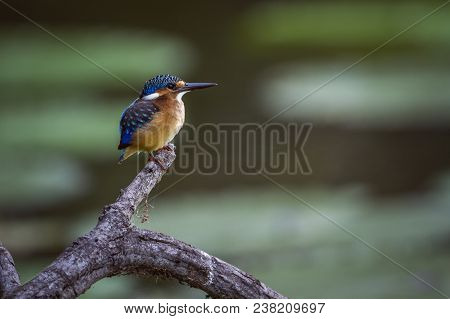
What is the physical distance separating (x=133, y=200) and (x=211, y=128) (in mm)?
1401

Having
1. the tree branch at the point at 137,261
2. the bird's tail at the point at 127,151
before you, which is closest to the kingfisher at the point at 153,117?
the bird's tail at the point at 127,151

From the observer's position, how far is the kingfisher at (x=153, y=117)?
7.78 ft

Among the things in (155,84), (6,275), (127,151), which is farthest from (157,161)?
(6,275)

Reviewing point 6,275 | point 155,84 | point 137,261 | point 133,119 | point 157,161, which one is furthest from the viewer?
point 155,84

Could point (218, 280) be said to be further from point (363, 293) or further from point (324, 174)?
point (324, 174)

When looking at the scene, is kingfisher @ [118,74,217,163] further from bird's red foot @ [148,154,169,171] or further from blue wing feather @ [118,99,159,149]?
bird's red foot @ [148,154,169,171]

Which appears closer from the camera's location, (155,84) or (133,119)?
(133,119)

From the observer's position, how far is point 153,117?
242 cm

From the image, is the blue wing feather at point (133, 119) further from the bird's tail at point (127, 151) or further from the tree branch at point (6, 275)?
the tree branch at point (6, 275)

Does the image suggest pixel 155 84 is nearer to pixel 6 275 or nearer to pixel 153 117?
pixel 153 117

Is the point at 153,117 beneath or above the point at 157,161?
above

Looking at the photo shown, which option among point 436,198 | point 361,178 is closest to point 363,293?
point 436,198

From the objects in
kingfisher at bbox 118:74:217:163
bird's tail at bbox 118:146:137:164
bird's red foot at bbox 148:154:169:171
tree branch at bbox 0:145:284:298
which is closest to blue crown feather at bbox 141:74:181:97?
kingfisher at bbox 118:74:217:163

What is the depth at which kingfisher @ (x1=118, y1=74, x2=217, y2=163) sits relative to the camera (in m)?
2.37
